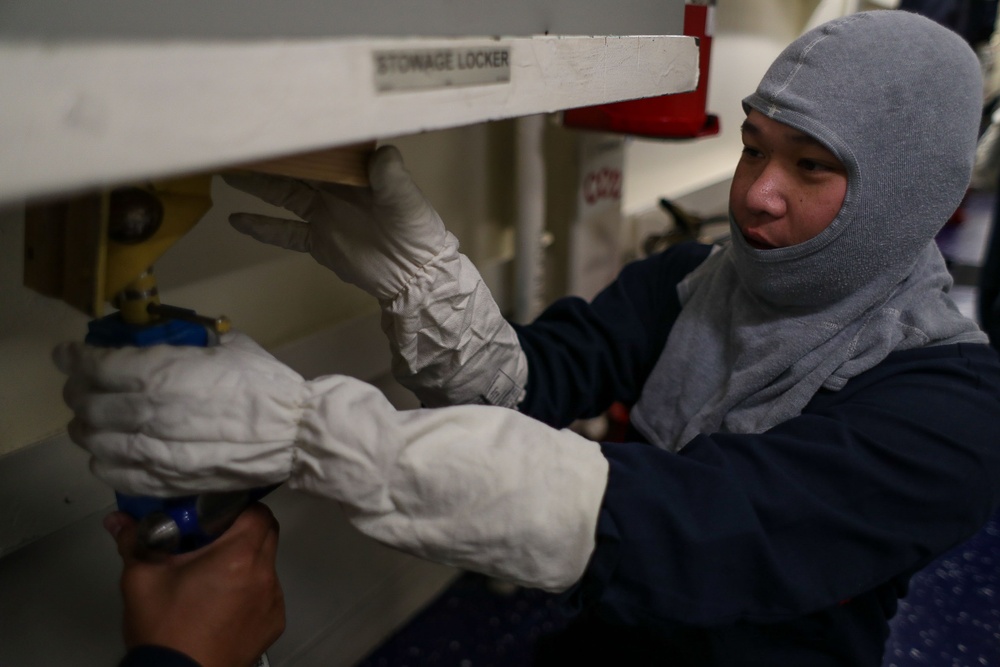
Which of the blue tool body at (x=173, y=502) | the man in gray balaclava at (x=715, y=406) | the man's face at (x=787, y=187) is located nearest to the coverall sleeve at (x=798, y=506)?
the man in gray balaclava at (x=715, y=406)

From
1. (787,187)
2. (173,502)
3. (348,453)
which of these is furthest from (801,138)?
(173,502)

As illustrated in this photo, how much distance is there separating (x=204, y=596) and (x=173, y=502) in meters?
0.08

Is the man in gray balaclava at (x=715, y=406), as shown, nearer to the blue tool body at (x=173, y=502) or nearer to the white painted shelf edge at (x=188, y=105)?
the blue tool body at (x=173, y=502)

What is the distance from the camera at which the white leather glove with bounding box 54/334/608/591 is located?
0.43m

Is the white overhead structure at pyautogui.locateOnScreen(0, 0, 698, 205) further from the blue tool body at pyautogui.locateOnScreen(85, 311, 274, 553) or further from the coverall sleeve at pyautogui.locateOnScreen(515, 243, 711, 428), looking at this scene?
the coverall sleeve at pyautogui.locateOnScreen(515, 243, 711, 428)

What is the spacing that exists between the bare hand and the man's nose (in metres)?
0.55

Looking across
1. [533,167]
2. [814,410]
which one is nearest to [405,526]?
[814,410]

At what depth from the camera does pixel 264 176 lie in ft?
1.90

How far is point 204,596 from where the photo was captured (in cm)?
50

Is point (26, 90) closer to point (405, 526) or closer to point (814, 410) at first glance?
point (405, 526)

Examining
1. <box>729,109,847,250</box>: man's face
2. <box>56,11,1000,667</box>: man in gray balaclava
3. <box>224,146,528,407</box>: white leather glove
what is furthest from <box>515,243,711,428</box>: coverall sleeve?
<box>729,109,847,250</box>: man's face

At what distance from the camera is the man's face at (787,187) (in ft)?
2.07

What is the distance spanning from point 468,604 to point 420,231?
0.91 meters

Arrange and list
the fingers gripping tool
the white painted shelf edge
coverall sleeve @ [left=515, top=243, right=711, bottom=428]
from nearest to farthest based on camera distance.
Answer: the white painted shelf edge, the fingers gripping tool, coverall sleeve @ [left=515, top=243, right=711, bottom=428]
